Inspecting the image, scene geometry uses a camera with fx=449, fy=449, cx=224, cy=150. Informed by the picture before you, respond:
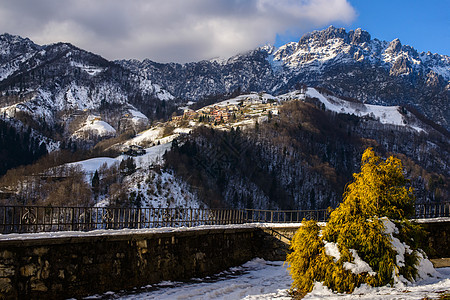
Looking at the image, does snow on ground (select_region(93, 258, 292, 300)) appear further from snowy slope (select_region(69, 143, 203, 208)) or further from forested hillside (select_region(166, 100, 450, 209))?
forested hillside (select_region(166, 100, 450, 209))

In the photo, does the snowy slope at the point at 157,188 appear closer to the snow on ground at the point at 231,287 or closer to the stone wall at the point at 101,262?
the snow on ground at the point at 231,287

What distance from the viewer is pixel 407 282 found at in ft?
40.1

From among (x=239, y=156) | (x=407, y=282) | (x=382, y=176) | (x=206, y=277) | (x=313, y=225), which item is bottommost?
(x=206, y=277)

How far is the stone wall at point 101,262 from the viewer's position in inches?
470

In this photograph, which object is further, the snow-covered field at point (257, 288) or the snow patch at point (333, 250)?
the snow patch at point (333, 250)

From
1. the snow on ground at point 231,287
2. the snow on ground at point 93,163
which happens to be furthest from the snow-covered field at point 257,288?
the snow on ground at point 93,163

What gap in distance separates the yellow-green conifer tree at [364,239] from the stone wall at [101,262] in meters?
5.06

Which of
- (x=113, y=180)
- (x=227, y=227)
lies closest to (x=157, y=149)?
→ (x=113, y=180)

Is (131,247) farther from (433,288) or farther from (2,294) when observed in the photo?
(433,288)

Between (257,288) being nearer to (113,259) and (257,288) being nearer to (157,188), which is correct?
(113,259)

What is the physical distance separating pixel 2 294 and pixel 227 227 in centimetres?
1057

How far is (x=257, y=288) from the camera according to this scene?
16094mm

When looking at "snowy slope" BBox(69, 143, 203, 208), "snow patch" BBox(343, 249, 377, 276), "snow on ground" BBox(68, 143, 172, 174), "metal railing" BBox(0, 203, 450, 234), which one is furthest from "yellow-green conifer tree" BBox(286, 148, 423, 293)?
"snow on ground" BBox(68, 143, 172, 174)

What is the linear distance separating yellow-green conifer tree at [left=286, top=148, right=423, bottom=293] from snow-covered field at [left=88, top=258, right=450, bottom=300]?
0.35 metres
